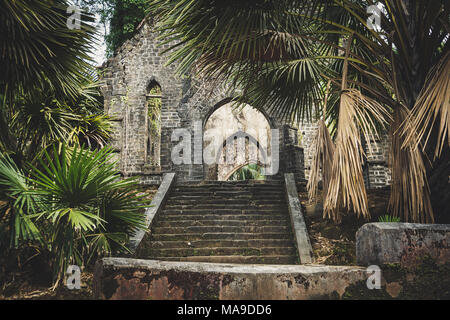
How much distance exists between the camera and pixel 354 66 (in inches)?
204

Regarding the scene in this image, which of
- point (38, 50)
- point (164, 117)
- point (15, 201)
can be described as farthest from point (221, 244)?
point (164, 117)

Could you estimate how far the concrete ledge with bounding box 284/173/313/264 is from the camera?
620 centimetres

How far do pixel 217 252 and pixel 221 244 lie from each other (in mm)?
313

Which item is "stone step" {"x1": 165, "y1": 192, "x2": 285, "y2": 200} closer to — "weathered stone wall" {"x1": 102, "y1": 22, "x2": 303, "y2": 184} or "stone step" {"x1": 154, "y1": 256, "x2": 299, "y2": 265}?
"stone step" {"x1": 154, "y1": 256, "x2": 299, "y2": 265}

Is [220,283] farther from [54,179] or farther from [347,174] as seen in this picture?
[54,179]

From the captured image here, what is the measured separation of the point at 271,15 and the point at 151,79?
424 inches

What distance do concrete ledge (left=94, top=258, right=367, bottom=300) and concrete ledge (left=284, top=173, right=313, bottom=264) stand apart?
3368 mm

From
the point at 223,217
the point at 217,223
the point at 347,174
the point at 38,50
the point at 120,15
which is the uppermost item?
the point at 120,15

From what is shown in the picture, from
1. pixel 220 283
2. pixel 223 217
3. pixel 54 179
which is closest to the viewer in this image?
pixel 220 283

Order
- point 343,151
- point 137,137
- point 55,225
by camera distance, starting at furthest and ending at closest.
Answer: point 137,137 → point 55,225 → point 343,151

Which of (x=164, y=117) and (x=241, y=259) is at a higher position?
(x=164, y=117)

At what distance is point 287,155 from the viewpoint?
13.4 meters
